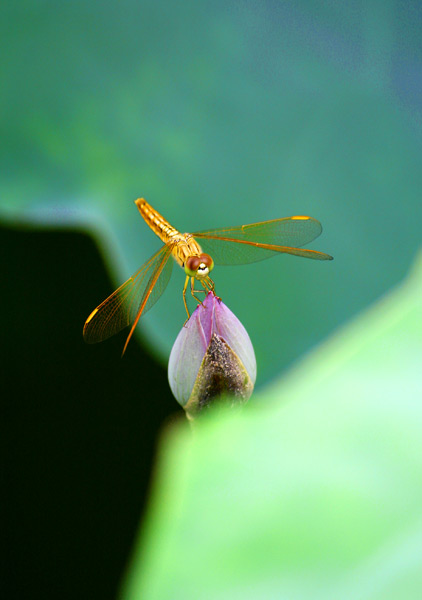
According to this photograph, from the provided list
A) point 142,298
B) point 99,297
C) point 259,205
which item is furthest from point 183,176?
point 99,297

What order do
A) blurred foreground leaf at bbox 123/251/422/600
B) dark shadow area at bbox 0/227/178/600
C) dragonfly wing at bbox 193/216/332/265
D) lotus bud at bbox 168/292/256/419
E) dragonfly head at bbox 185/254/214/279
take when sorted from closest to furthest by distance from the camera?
1. blurred foreground leaf at bbox 123/251/422/600
2. lotus bud at bbox 168/292/256/419
3. dragonfly head at bbox 185/254/214/279
4. dragonfly wing at bbox 193/216/332/265
5. dark shadow area at bbox 0/227/178/600

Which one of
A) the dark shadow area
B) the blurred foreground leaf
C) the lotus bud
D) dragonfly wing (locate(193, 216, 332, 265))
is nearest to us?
the blurred foreground leaf

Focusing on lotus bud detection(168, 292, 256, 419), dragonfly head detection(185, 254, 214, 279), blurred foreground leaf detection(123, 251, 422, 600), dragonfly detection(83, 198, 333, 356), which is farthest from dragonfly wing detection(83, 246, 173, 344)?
blurred foreground leaf detection(123, 251, 422, 600)

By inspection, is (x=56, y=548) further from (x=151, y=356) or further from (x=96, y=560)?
(x=151, y=356)

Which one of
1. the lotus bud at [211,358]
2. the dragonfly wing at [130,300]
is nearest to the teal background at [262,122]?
the dragonfly wing at [130,300]

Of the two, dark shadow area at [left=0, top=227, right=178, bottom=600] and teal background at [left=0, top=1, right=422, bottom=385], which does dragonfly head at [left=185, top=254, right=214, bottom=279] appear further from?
dark shadow area at [left=0, top=227, right=178, bottom=600]

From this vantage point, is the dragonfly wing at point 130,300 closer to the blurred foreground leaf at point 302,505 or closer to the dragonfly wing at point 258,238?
the dragonfly wing at point 258,238

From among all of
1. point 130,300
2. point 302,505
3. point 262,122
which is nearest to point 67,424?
point 130,300
